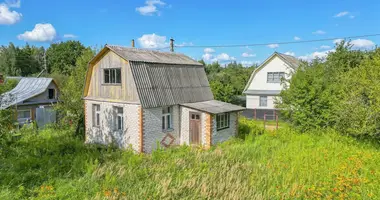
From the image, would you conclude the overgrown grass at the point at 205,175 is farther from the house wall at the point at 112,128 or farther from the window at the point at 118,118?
the window at the point at 118,118

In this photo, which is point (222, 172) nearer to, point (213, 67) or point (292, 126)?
point (292, 126)

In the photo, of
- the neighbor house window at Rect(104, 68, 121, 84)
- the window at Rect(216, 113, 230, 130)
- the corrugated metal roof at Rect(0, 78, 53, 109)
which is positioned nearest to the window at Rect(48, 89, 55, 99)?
the corrugated metal roof at Rect(0, 78, 53, 109)

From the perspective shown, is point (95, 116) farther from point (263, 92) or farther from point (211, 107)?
point (263, 92)

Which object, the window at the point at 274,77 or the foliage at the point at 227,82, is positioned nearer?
the foliage at the point at 227,82

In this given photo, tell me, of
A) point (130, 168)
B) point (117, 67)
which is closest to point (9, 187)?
point (130, 168)

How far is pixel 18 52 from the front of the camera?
53688mm

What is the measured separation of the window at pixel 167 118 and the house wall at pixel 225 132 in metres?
2.48

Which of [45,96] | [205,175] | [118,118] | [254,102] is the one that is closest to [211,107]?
[118,118]

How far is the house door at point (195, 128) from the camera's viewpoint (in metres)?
13.9

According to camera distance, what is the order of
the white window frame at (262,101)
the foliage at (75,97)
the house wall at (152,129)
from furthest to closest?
1. the white window frame at (262,101)
2. the foliage at (75,97)
3. the house wall at (152,129)

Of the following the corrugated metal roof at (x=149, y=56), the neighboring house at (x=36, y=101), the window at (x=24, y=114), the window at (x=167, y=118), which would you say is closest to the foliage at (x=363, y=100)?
the window at (x=167, y=118)

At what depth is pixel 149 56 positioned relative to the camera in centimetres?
1463

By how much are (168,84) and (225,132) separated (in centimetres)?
432

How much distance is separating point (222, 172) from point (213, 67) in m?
45.1
